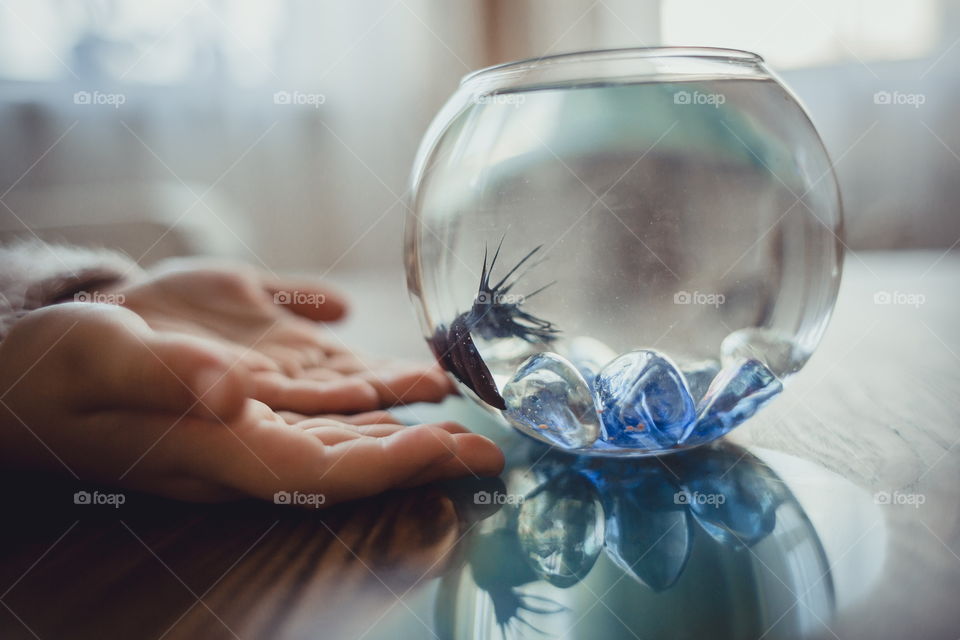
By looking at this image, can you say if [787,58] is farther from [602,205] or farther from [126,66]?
[602,205]

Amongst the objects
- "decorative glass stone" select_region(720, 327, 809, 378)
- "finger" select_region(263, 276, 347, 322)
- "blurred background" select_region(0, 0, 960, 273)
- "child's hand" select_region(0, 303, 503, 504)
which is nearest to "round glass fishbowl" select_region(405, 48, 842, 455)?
"decorative glass stone" select_region(720, 327, 809, 378)

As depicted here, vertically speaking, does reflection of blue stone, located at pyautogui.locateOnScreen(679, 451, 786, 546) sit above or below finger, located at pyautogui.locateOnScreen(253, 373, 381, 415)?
below

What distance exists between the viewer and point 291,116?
2.38 metres

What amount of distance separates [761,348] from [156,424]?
0.40 metres

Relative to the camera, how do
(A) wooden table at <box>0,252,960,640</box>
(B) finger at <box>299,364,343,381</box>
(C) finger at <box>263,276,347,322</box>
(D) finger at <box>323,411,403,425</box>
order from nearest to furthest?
(A) wooden table at <box>0,252,960,640</box>
(D) finger at <box>323,411,403,425</box>
(B) finger at <box>299,364,343,381</box>
(C) finger at <box>263,276,347,322</box>

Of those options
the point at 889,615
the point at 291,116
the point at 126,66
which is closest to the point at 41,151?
the point at 126,66

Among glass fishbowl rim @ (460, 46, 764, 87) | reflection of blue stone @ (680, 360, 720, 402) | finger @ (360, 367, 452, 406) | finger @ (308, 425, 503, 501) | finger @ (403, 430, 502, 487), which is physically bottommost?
finger @ (360, 367, 452, 406)

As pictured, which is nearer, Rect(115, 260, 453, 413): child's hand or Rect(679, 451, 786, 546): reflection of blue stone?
Rect(679, 451, 786, 546): reflection of blue stone

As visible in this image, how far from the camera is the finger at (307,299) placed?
857mm

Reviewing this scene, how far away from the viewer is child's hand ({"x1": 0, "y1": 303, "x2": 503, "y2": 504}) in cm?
47

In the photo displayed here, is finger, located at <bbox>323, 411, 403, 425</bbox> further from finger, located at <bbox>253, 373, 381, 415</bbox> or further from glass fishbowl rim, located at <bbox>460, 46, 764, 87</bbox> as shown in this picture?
glass fishbowl rim, located at <bbox>460, 46, 764, 87</bbox>

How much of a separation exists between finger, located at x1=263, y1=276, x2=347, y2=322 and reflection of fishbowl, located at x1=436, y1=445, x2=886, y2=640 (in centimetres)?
38

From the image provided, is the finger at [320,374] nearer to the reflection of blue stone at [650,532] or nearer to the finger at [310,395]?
the finger at [310,395]

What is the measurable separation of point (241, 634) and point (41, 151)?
1859 mm
